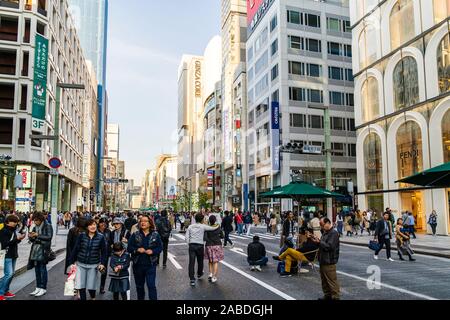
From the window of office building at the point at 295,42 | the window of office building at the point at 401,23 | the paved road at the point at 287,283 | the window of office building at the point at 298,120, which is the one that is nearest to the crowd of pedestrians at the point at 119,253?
the paved road at the point at 287,283

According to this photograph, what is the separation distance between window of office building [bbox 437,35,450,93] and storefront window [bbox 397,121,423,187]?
12.0 ft

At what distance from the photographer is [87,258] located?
7602mm

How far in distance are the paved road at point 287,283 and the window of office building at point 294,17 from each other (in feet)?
156

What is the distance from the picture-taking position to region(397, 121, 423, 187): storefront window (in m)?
30.3

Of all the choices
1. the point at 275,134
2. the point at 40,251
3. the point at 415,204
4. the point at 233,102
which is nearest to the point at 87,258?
the point at 40,251

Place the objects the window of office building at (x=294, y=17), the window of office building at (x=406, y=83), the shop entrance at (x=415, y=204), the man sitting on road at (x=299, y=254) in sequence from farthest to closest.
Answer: the window of office building at (x=294, y=17)
the shop entrance at (x=415, y=204)
the window of office building at (x=406, y=83)
the man sitting on road at (x=299, y=254)

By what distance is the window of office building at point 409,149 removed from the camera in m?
30.2

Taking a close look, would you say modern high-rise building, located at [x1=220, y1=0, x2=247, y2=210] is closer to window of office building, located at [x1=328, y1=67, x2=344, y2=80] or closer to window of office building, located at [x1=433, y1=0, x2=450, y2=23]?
window of office building, located at [x1=328, y1=67, x2=344, y2=80]

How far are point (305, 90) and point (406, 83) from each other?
24.3 m

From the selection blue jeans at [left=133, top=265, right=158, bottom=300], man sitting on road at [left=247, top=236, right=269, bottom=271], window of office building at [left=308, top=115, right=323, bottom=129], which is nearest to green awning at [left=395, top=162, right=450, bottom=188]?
man sitting on road at [left=247, top=236, right=269, bottom=271]

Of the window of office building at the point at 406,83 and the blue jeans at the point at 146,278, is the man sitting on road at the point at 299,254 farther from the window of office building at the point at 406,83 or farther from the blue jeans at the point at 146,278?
the window of office building at the point at 406,83

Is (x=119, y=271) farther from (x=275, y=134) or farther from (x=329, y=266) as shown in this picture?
(x=275, y=134)

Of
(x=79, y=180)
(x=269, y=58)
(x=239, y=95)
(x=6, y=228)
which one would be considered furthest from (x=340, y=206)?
(x=6, y=228)
